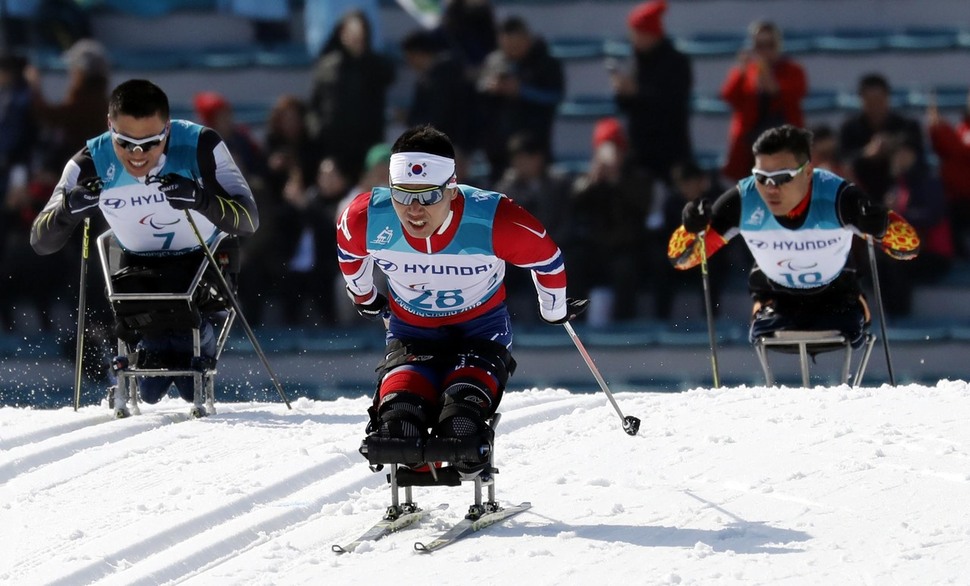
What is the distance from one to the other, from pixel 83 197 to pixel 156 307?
72cm

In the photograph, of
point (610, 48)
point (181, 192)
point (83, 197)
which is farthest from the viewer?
point (610, 48)

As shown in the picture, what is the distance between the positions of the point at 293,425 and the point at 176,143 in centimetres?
167

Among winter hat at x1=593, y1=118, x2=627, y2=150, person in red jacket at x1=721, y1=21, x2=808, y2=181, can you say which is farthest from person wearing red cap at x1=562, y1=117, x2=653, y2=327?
person in red jacket at x1=721, y1=21, x2=808, y2=181

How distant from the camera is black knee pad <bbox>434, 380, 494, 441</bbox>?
690 centimetres

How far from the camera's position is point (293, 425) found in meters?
9.43

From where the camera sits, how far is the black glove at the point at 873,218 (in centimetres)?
1009

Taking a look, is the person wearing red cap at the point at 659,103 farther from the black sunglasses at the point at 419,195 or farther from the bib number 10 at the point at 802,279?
the black sunglasses at the point at 419,195

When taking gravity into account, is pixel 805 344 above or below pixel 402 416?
below

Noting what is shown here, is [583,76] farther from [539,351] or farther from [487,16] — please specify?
[539,351]

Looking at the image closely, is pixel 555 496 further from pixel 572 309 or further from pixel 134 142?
pixel 134 142

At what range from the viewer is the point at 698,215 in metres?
10.6

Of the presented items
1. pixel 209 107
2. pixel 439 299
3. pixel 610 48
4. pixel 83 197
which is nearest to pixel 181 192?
pixel 83 197

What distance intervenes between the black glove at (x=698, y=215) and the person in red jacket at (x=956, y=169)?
11.6 feet

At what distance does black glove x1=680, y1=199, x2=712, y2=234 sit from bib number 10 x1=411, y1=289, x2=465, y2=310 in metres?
3.52
